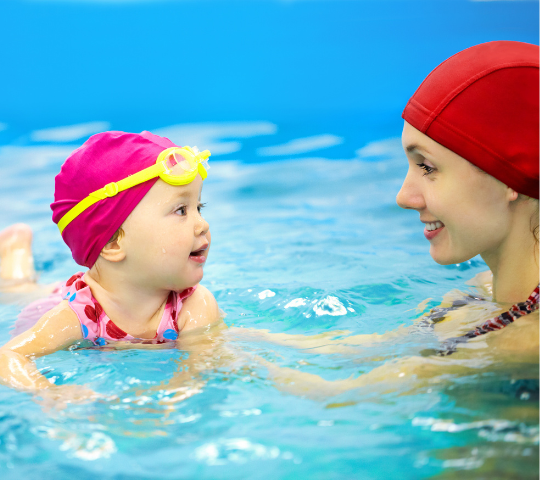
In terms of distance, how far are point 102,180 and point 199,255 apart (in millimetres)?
613

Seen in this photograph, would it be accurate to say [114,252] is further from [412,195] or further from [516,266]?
[516,266]

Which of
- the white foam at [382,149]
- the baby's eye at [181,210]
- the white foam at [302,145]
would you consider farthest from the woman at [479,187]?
the white foam at [302,145]

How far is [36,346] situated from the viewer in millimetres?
2895

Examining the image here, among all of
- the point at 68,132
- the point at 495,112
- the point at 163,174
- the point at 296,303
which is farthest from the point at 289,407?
the point at 68,132

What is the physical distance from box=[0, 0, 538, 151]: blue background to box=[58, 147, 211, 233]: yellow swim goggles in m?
7.98

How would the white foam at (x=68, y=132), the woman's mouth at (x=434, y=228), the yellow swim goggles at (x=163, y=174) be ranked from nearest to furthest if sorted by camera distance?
the woman's mouth at (x=434, y=228) < the yellow swim goggles at (x=163, y=174) < the white foam at (x=68, y=132)

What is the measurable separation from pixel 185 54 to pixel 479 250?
32.4 ft

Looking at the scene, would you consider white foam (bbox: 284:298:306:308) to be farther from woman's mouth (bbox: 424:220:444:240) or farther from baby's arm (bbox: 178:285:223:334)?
woman's mouth (bbox: 424:220:444:240)

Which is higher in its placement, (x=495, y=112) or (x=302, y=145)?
(x=302, y=145)

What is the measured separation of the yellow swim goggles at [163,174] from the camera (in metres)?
2.97

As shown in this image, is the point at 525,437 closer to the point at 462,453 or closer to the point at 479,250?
the point at 462,453

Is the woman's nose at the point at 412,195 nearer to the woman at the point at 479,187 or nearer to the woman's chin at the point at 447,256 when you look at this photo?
the woman at the point at 479,187

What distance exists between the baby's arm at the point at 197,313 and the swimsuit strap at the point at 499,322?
126cm

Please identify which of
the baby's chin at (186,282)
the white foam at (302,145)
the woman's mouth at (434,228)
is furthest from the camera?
the white foam at (302,145)
